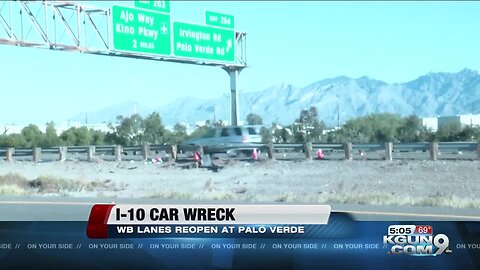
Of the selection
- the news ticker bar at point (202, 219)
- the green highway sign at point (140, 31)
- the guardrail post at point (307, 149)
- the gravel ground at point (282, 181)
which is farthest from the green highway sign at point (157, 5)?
the news ticker bar at point (202, 219)

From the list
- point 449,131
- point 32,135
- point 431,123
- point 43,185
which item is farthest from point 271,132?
point 43,185

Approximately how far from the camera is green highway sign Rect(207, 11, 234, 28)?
6.00m

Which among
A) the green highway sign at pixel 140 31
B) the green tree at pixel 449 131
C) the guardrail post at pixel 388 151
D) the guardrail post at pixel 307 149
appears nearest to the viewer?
the green tree at pixel 449 131

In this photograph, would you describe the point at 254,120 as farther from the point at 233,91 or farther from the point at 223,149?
the point at 233,91

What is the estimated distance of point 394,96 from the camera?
591 centimetres

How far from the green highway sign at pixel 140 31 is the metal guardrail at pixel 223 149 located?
3.71 ft

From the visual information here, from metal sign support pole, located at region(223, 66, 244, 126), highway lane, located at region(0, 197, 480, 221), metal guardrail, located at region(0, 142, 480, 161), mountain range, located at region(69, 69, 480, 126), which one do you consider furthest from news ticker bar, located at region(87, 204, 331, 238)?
metal guardrail, located at region(0, 142, 480, 161)

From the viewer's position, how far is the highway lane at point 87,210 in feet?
19.5

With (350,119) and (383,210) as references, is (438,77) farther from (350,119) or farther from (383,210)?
(383,210)

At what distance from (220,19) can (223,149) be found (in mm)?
1359

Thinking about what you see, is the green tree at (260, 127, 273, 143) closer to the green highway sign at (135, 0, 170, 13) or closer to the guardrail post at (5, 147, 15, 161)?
the green highway sign at (135, 0, 170, 13)

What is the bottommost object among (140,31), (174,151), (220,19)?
(174,151)

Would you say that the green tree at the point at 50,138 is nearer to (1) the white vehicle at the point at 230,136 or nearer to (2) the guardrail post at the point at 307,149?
(1) the white vehicle at the point at 230,136

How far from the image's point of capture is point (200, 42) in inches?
323
